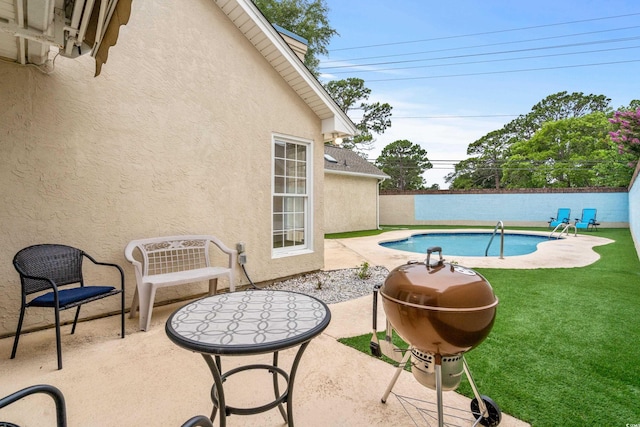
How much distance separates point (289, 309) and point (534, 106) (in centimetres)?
3552

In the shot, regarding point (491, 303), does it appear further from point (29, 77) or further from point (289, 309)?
point (29, 77)

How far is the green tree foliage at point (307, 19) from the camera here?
15.4 metres

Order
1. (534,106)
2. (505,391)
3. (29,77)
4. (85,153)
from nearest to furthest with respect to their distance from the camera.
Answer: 1. (505,391)
2. (29,77)
3. (85,153)
4. (534,106)

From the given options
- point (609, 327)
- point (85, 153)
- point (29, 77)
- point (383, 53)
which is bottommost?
point (609, 327)

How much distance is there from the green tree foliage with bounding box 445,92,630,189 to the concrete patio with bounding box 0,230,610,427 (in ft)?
73.3

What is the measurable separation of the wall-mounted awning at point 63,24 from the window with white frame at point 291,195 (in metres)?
3.15

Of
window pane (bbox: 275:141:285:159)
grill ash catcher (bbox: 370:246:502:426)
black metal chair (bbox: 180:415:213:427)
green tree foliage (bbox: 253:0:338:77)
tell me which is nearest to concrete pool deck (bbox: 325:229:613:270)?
window pane (bbox: 275:141:285:159)

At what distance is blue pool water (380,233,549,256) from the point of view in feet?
37.6

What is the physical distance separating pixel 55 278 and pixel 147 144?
1980 mm

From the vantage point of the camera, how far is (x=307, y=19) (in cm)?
1608

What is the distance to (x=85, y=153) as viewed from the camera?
3664mm

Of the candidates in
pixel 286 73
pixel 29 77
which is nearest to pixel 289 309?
pixel 29 77

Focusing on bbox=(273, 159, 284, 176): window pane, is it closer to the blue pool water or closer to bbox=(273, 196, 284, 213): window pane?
bbox=(273, 196, 284, 213): window pane

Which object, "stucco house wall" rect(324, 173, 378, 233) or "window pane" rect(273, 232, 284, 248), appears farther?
"stucco house wall" rect(324, 173, 378, 233)
